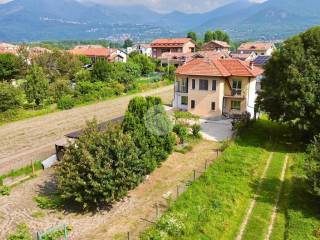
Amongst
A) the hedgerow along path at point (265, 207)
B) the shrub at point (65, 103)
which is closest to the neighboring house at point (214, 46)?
the shrub at point (65, 103)

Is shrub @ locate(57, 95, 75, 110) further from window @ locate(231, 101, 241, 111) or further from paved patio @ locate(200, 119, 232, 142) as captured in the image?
window @ locate(231, 101, 241, 111)

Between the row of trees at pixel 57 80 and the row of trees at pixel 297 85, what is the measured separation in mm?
28758

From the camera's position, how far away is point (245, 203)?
19.8m

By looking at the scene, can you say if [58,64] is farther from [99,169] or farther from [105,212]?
[105,212]

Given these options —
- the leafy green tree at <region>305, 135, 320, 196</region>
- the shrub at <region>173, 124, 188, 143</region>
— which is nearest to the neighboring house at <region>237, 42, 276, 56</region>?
the shrub at <region>173, 124, 188, 143</region>

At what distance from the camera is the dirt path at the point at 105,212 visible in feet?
57.1

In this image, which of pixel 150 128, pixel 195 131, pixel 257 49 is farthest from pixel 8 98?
pixel 257 49

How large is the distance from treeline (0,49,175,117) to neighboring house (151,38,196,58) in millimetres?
39789

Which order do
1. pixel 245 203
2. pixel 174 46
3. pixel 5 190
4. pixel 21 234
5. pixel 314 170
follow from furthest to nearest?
pixel 174 46 < pixel 5 190 < pixel 245 203 < pixel 314 170 < pixel 21 234

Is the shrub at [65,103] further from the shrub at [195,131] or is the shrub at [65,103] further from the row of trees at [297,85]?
the row of trees at [297,85]

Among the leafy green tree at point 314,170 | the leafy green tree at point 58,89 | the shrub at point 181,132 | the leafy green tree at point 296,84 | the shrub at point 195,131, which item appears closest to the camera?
the leafy green tree at point 314,170

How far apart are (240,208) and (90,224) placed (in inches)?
315

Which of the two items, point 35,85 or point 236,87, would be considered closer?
point 236,87

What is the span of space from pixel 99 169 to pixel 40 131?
2058cm
